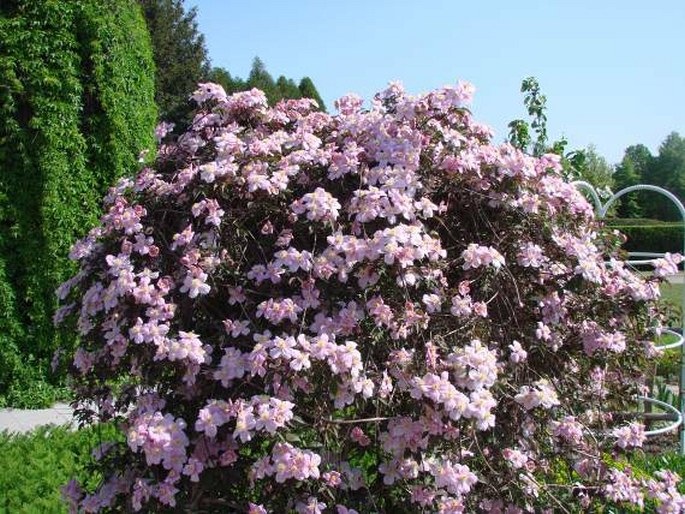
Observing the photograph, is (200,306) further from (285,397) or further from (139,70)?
(139,70)

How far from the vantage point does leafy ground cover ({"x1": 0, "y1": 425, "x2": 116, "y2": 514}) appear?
3.14m

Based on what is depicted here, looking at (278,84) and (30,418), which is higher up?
(278,84)

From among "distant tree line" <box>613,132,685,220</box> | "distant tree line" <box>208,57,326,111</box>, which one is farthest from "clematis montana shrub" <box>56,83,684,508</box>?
"distant tree line" <box>613,132,685,220</box>

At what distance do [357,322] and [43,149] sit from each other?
4.23 metres

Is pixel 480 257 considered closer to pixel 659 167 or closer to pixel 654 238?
pixel 654 238

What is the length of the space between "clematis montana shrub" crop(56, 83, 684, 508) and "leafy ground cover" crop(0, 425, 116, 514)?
45.3 inches

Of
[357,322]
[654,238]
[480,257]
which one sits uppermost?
[480,257]

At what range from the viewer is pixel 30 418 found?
513cm

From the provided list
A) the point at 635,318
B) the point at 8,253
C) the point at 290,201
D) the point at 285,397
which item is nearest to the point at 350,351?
the point at 285,397

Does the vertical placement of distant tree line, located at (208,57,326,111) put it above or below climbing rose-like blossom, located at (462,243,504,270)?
above

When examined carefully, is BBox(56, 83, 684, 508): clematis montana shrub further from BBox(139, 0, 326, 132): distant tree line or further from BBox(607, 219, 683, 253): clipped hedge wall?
BBox(607, 219, 683, 253): clipped hedge wall

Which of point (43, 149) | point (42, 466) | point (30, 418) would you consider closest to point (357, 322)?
point (42, 466)

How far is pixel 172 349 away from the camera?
178 cm

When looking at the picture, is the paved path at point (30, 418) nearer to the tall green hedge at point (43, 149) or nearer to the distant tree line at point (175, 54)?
the tall green hedge at point (43, 149)
